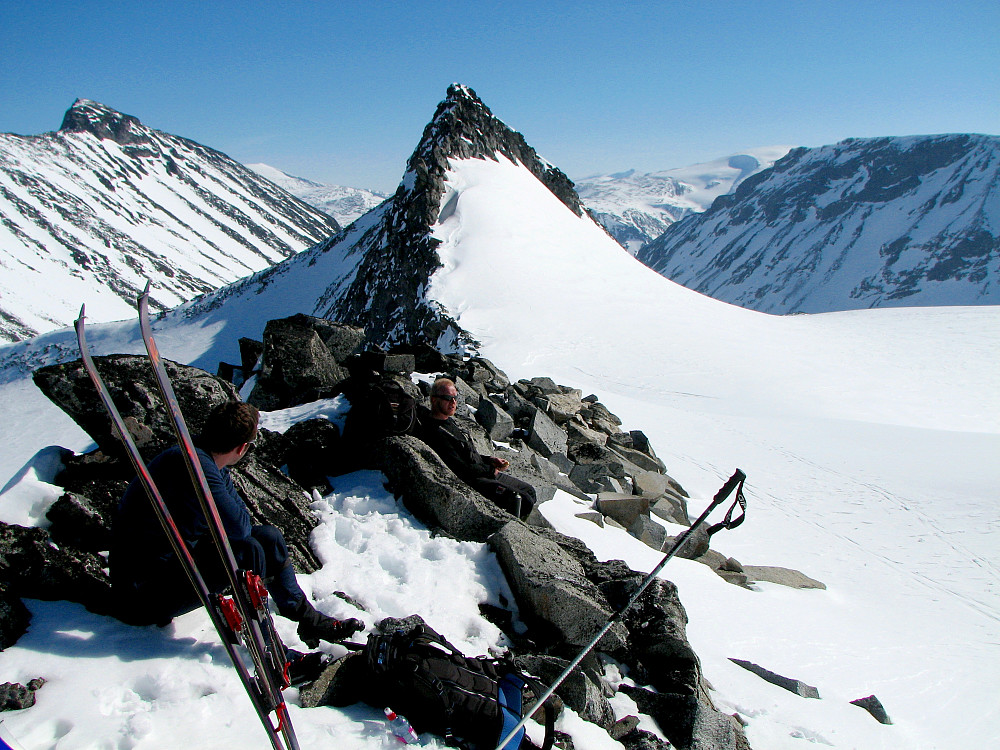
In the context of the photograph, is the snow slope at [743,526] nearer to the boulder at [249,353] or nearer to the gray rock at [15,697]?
the gray rock at [15,697]

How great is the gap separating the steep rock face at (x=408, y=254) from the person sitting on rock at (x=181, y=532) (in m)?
21.5

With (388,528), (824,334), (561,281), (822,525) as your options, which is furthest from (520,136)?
(388,528)

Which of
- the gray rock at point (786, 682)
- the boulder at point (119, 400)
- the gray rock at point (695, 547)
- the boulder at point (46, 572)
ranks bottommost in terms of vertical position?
the boulder at point (46, 572)

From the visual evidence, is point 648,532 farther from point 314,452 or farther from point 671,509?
point 314,452

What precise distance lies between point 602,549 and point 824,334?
98.4 feet

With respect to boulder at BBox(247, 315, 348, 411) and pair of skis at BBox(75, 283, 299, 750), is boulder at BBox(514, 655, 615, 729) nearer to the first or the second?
pair of skis at BBox(75, 283, 299, 750)

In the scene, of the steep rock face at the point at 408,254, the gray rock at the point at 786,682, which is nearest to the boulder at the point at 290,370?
the gray rock at the point at 786,682

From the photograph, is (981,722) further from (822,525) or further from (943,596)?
(822,525)

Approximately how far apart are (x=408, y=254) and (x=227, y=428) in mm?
33653

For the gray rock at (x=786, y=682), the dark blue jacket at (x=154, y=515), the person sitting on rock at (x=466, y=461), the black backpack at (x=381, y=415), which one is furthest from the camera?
the black backpack at (x=381, y=415)

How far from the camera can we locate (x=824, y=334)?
105 ft

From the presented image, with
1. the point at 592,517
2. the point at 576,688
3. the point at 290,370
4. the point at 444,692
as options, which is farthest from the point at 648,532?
the point at 290,370

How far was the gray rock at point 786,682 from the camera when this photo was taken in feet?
17.8

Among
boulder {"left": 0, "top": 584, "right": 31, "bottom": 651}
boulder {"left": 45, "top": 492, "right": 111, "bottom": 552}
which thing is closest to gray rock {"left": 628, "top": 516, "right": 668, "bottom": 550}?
boulder {"left": 45, "top": 492, "right": 111, "bottom": 552}
